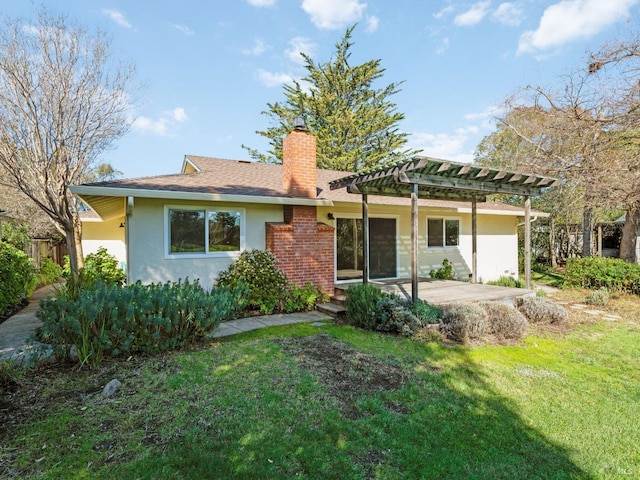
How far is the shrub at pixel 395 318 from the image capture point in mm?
6387

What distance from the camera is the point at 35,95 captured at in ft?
33.7

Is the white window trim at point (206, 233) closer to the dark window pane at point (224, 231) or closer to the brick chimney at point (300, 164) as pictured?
the dark window pane at point (224, 231)

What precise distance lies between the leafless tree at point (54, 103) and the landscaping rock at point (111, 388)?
958cm

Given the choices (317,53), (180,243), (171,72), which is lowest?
(180,243)

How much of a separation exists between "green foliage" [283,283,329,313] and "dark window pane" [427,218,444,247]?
216 inches

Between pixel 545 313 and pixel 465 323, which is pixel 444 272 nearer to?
pixel 545 313

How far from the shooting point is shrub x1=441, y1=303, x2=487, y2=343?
6.20 metres

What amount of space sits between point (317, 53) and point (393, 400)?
25.3 metres

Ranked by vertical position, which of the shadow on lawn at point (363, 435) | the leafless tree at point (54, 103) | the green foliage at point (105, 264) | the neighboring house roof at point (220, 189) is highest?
the leafless tree at point (54, 103)

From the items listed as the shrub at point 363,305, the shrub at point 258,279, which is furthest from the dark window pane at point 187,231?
the shrub at point 363,305

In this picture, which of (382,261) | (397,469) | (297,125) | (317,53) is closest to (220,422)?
(397,469)

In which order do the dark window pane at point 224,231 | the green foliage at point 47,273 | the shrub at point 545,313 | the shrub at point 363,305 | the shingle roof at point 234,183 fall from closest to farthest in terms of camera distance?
the shrub at point 363,305
the shrub at point 545,313
the shingle roof at point 234,183
the dark window pane at point 224,231
the green foliage at point 47,273

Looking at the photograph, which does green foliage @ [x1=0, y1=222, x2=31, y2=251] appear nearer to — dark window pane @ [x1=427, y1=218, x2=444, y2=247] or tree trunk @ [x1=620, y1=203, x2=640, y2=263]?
dark window pane @ [x1=427, y1=218, x2=444, y2=247]

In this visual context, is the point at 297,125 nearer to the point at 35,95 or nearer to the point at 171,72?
the point at 171,72
